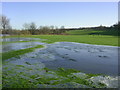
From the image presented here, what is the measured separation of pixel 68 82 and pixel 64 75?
40.2 inches

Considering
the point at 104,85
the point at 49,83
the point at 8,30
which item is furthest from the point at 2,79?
the point at 8,30

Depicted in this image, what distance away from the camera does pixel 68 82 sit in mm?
5914

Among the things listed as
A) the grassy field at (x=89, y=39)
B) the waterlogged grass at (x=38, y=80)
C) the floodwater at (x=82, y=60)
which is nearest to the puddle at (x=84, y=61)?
the floodwater at (x=82, y=60)

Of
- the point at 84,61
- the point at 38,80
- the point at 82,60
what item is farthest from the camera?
the point at 82,60

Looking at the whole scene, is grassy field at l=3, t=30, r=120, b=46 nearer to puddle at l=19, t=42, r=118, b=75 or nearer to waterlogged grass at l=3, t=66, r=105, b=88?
puddle at l=19, t=42, r=118, b=75

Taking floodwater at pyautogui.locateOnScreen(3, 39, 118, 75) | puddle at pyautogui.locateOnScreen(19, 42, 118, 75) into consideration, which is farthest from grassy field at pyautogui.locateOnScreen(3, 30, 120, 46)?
puddle at pyautogui.locateOnScreen(19, 42, 118, 75)

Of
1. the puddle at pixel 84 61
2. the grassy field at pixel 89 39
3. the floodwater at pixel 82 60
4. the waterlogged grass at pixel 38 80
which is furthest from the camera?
the grassy field at pixel 89 39

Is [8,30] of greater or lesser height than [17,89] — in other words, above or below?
above

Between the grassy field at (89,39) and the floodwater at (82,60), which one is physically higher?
the grassy field at (89,39)

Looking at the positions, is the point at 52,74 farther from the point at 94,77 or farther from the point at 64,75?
the point at 94,77

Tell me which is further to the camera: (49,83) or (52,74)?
(52,74)

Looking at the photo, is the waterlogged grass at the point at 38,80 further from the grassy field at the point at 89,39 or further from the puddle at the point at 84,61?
the grassy field at the point at 89,39

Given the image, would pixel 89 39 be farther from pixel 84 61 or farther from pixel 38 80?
pixel 38 80

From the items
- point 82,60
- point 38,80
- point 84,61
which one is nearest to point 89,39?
point 82,60
